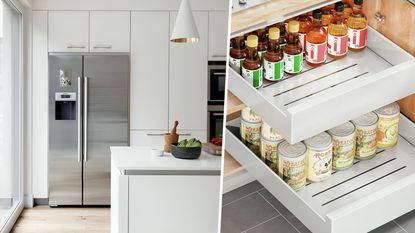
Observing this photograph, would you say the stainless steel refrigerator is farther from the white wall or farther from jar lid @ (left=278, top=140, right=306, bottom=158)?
jar lid @ (left=278, top=140, right=306, bottom=158)

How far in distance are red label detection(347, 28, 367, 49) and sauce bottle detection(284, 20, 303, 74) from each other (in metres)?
0.07

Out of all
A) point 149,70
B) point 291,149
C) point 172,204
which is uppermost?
point 149,70

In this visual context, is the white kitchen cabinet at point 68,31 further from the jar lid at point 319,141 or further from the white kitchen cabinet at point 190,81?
the jar lid at point 319,141

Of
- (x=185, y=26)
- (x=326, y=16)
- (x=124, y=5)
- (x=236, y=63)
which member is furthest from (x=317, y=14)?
(x=124, y=5)

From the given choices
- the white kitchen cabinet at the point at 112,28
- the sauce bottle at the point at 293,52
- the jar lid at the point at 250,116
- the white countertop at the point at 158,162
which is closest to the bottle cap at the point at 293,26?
the sauce bottle at the point at 293,52

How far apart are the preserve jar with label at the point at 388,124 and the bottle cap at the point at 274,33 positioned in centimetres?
16

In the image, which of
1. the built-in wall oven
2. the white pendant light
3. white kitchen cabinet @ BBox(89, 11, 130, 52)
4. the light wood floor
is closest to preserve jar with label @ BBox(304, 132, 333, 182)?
the white pendant light

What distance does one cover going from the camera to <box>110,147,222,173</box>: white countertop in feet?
10.0

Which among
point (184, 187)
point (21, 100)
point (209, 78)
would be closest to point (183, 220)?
point (184, 187)

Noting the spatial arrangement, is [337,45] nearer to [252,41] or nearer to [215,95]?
[252,41]

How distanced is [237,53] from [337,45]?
0.13 m

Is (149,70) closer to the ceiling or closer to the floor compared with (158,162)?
closer to the ceiling

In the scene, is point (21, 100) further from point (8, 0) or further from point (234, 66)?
point (234, 66)

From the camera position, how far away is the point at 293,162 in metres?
0.75
